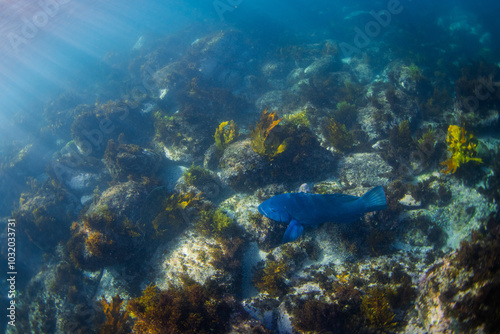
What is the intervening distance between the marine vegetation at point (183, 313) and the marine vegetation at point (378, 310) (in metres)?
2.29

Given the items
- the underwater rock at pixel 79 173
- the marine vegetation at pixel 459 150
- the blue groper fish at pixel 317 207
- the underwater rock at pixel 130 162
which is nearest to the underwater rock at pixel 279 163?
the blue groper fish at pixel 317 207

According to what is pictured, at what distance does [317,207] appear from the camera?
4.58 meters

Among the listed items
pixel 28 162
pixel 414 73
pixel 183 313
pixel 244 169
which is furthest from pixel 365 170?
pixel 28 162

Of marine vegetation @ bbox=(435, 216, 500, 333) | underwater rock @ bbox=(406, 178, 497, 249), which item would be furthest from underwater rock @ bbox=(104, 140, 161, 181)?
underwater rock @ bbox=(406, 178, 497, 249)

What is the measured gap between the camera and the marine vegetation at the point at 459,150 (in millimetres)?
5465

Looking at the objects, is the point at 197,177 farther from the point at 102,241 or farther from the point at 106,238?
the point at 102,241

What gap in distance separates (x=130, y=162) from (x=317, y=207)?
638 centimetres

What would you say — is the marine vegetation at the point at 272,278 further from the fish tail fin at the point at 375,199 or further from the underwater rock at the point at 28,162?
the underwater rock at the point at 28,162

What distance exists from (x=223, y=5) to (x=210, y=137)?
26.4m

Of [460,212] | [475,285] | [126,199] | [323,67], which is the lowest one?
[460,212]

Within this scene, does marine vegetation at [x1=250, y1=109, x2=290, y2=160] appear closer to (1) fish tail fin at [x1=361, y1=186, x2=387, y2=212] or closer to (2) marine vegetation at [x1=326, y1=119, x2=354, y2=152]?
(2) marine vegetation at [x1=326, y1=119, x2=354, y2=152]

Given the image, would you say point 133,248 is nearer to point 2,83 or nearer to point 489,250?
point 489,250

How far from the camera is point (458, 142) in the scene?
18.6 ft

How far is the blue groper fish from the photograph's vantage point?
176 inches
